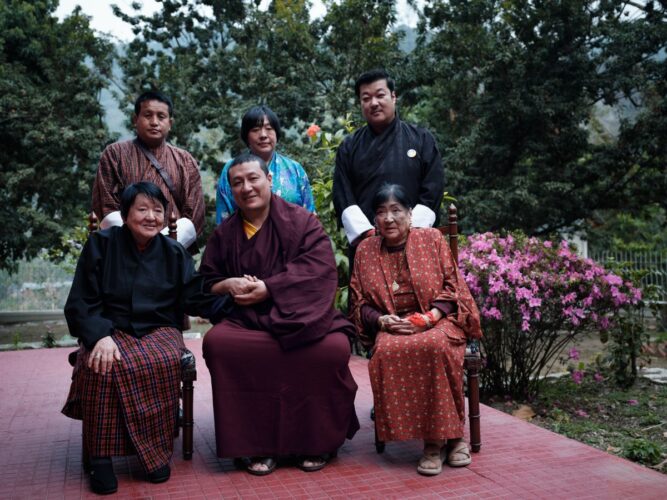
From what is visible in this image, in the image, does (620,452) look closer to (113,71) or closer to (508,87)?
(508,87)

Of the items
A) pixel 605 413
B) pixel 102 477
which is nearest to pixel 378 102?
pixel 102 477

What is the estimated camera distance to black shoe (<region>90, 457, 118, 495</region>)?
268cm

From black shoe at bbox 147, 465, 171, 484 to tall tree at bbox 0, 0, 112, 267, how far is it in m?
10.0

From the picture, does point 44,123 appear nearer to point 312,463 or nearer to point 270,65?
point 270,65

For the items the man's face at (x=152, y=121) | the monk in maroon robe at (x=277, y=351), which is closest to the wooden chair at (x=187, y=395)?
the monk in maroon robe at (x=277, y=351)

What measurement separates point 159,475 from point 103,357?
0.57 m

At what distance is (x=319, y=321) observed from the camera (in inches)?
117

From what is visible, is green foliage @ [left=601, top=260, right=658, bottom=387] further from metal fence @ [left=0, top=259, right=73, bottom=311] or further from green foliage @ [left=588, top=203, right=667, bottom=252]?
metal fence @ [left=0, top=259, right=73, bottom=311]

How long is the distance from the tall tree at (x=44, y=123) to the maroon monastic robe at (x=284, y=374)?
32.5 feet

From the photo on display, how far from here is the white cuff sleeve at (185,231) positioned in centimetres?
362

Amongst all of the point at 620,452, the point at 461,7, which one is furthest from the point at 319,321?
the point at 461,7

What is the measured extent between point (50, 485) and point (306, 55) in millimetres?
11412

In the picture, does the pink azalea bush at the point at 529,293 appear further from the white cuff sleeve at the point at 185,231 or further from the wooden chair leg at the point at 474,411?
the white cuff sleeve at the point at 185,231

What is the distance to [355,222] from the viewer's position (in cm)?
357
